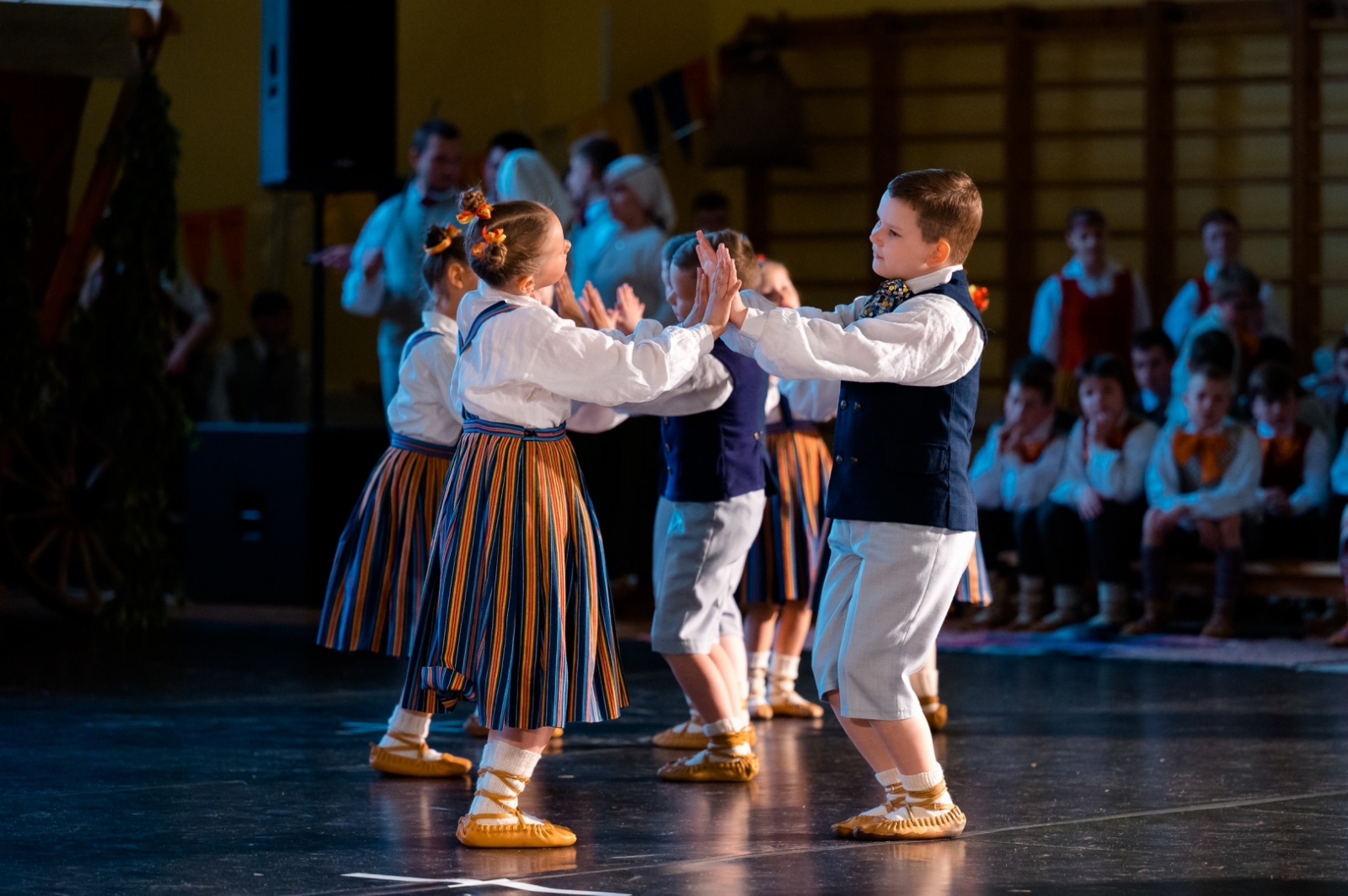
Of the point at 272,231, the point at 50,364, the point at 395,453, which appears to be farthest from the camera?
the point at 272,231

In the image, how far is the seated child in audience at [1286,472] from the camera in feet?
18.3

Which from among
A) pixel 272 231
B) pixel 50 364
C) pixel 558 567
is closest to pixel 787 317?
pixel 558 567

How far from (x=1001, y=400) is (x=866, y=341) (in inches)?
259

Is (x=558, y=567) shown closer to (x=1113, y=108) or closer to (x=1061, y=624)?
(x=1061, y=624)

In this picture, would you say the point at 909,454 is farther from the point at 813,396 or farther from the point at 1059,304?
the point at 1059,304

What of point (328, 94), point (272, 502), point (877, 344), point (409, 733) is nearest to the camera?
point (877, 344)

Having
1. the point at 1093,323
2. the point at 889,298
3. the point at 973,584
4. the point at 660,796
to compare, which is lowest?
the point at 660,796

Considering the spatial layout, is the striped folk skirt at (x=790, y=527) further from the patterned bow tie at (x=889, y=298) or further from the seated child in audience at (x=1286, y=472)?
the seated child in audience at (x=1286, y=472)

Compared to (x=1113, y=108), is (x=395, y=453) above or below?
below

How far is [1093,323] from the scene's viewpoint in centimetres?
674

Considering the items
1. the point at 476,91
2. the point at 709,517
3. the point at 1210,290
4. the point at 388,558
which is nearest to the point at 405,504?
the point at 388,558

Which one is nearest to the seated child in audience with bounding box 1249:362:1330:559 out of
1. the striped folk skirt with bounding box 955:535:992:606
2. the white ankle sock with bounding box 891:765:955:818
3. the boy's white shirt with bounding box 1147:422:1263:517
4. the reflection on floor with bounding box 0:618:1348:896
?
the boy's white shirt with bounding box 1147:422:1263:517

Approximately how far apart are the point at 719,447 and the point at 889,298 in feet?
2.10

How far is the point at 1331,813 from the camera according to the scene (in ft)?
9.32
